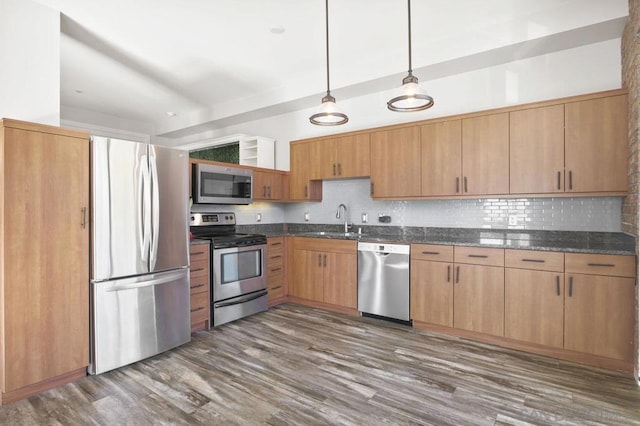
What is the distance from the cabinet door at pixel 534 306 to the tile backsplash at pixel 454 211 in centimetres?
73

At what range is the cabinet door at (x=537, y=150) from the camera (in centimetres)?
312

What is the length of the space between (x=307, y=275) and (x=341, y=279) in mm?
542

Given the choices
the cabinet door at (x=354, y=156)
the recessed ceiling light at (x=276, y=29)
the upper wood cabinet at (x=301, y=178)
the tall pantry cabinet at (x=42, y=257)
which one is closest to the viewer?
the tall pantry cabinet at (x=42, y=257)

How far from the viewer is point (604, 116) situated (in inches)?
115

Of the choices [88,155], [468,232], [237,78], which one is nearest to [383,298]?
[468,232]

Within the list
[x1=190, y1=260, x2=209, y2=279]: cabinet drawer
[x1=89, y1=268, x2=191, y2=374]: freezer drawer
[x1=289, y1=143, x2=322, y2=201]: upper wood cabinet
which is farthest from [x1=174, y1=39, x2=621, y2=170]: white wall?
[x1=89, y1=268, x2=191, y2=374]: freezer drawer

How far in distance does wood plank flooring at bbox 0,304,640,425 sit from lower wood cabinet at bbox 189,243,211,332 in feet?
1.00

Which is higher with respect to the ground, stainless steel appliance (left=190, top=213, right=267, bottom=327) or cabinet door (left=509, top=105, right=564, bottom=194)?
cabinet door (left=509, top=105, right=564, bottom=194)

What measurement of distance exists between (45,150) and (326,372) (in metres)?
2.69

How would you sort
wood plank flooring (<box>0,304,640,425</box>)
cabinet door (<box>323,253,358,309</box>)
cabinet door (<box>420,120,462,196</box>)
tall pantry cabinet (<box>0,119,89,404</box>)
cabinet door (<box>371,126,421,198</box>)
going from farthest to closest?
1. cabinet door (<box>323,253,358,309</box>)
2. cabinet door (<box>371,126,421,198</box>)
3. cabinet door (<box>420,120,462,196</box>)
4. tall pantry cabinet (<box>0,119,89,404</box>)
5. wood plank flooring (<box>0,304,640,425</box>)

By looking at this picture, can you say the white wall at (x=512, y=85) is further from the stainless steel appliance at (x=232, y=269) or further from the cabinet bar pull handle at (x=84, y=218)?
the cabinet bar pull handle at (x=84, y=218)

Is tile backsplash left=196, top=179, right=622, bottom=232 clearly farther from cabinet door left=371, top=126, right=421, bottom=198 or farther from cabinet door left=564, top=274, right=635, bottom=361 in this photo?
cabinet door left=564, top=274, right=635, bottom=361

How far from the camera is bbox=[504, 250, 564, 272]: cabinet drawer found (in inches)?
114

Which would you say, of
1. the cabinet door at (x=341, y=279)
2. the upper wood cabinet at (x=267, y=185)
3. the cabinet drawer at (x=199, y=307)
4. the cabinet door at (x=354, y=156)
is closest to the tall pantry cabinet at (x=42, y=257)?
the cabinet drawer at (x=199, y=307)
